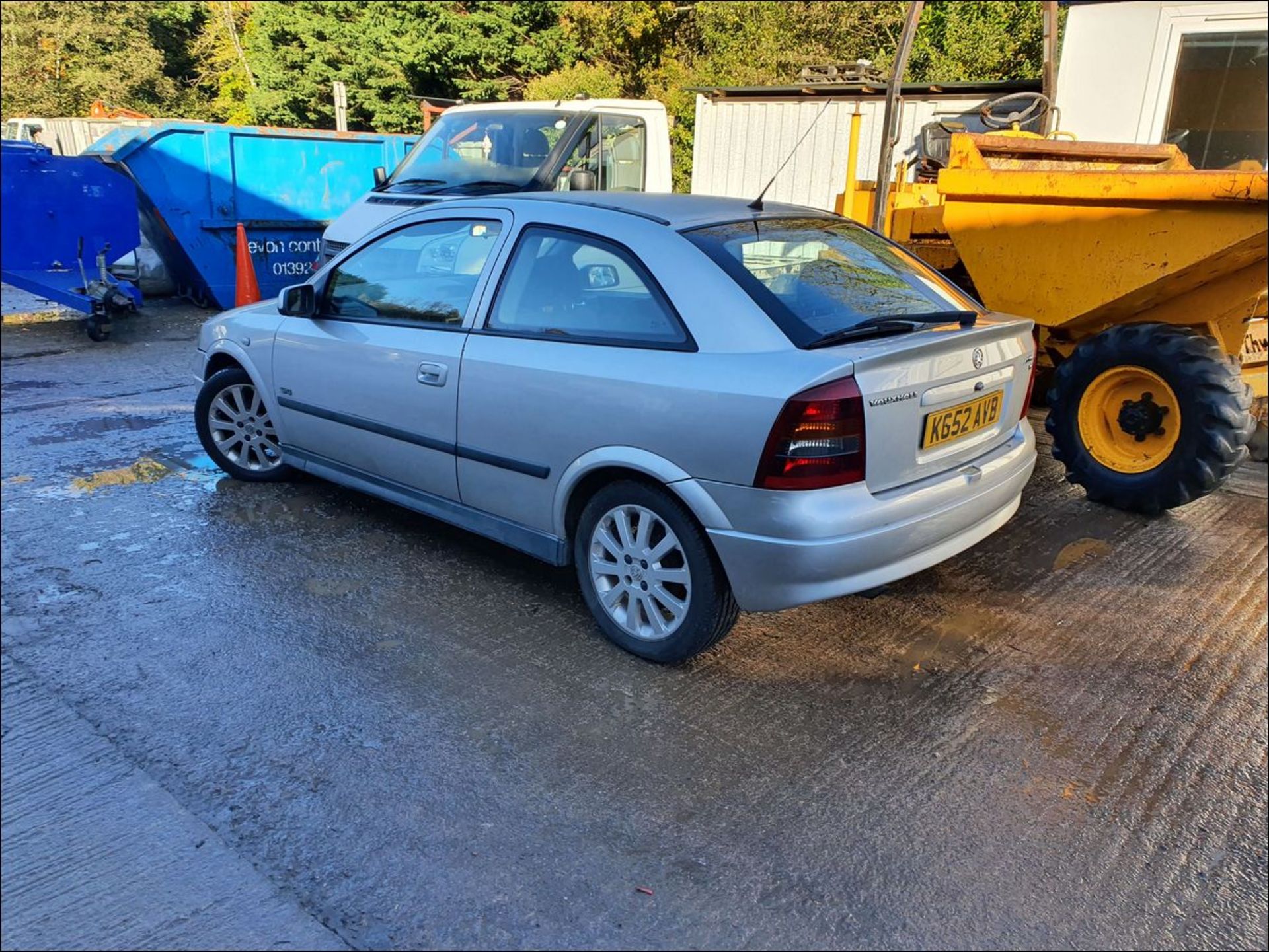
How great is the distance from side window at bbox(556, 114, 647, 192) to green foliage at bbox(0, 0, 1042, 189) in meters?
9.36

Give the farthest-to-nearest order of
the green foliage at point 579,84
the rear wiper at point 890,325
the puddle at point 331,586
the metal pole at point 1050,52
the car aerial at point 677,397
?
1. the green foliage at point 579,84
2. the metal pole at point 1050,52
3. the puddle at point 331,586
4. the rear wiper at point 890,325
5. the car aerial at point 677,397

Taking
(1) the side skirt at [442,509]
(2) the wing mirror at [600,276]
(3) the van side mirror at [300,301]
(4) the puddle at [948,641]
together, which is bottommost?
(4) the puddle at [948,641]

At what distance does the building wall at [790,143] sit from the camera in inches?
500

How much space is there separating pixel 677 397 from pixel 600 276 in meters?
0.70

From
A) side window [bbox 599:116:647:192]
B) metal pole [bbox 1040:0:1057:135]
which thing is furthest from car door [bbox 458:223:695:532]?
metal pole [bbox 1040:0:1057:135]

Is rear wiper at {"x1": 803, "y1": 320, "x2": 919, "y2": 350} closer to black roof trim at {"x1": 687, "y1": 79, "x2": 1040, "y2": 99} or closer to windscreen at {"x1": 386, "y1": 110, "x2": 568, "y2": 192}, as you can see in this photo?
windscreen at {"x1": 386, "y1": 110, "x2": 568, "y2": 192}

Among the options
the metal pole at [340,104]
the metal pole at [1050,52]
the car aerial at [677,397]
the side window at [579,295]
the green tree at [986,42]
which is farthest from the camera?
the green tree at [986,42]

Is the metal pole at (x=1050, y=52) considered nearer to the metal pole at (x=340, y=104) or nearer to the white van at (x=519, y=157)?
the white van at (x=519, y=157)

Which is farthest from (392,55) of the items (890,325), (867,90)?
(890,325)

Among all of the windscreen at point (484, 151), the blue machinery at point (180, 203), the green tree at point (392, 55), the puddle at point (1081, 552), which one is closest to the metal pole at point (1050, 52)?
the windscreen at point (484, 151)

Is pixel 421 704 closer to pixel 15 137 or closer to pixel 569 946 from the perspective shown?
pixel 569 946

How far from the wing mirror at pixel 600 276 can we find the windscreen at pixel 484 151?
12.6 feet

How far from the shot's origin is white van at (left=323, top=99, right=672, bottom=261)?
7.19 metres

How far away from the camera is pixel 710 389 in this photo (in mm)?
3086
